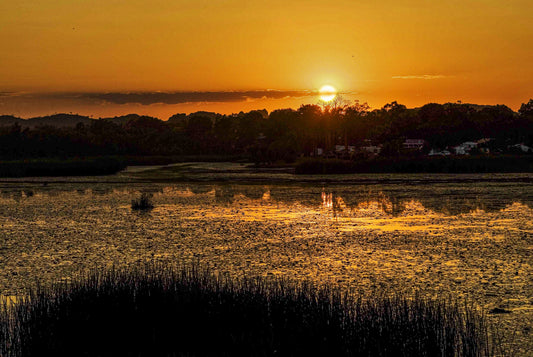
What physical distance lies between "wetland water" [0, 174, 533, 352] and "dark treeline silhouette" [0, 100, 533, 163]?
1782 inches

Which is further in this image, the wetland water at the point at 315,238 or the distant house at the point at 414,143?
the distant house at the point at 414,143

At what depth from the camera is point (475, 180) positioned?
3881 cm

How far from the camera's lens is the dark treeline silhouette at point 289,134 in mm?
89875

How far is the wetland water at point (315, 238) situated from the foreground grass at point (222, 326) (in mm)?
1587

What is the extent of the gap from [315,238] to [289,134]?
338 feet

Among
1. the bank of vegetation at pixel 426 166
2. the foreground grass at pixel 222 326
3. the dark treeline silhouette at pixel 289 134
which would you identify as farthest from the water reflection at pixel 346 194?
the dark treeline silhouette at pixel 289 134

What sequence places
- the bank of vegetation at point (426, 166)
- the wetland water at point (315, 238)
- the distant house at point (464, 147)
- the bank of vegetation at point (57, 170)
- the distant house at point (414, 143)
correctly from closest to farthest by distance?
the wetland water at point (315, 238) < the bank of vegetation at point (426, 166) < the bank of vegetation at point (57, 170) < the distant house at point (464, 147) < the distant house at point (414, 143)

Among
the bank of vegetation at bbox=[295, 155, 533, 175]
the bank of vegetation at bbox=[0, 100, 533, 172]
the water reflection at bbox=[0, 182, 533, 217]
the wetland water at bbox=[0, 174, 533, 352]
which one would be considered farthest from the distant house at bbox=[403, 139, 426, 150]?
the wetland water at bbox=[0, 174, 533, 352]

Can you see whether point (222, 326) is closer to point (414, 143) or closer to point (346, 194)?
point (346, 194)

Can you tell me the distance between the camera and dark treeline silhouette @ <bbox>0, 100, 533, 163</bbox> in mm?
89875

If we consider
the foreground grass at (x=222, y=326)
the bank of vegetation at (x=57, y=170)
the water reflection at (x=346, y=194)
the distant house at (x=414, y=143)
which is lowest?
the water reflection at (x=346, y=194)

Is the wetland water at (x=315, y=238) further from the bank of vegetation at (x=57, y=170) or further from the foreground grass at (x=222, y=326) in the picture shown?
the bank of vegetation at (x=57, y=170)

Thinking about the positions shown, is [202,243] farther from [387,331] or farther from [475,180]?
[475,180]

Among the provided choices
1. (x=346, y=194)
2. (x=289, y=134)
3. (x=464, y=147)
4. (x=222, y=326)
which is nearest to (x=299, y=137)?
(x=289, y=134)
